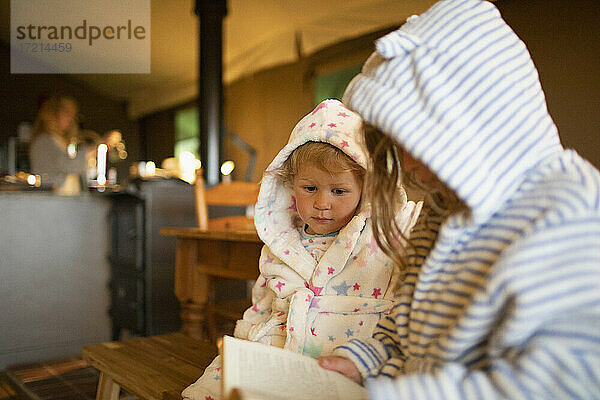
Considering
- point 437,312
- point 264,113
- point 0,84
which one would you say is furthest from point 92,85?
point 437,312

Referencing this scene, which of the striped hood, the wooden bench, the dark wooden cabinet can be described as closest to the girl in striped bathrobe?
the striped hood

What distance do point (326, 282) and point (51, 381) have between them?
1.96 m

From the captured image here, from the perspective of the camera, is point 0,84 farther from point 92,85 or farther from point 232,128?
point 232,128

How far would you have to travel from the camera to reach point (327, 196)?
3.62 ft

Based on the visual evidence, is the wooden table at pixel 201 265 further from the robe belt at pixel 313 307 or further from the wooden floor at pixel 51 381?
the robe belt at pixel 313 307

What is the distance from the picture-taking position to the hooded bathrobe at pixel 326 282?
3.43ft

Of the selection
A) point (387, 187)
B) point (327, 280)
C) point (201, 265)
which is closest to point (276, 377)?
point (387, 187)

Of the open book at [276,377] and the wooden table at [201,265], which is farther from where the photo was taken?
the wooden table at [201,265]

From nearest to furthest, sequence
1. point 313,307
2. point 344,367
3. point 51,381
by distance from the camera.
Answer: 1. point 344,367
2. point 313,307
3. point 51,381

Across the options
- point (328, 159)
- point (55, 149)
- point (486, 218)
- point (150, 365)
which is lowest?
point (150, 365)

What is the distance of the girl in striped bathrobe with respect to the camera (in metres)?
0.53

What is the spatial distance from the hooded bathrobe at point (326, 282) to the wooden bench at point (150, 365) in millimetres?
113

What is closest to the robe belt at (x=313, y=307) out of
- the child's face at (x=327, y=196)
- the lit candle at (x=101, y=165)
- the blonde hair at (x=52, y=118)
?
the child's face at (x=327, y=196)

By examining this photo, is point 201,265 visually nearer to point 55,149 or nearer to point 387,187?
point 387,187
